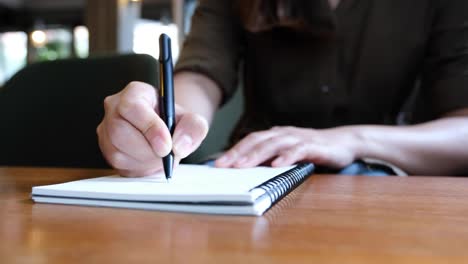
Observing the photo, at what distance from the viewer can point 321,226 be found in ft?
1.09

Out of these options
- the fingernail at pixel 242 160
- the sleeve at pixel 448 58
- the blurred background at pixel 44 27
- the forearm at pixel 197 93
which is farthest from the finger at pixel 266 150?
the blurred background at pixel 44 27

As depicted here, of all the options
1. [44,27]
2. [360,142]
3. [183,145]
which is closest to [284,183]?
[183,145]

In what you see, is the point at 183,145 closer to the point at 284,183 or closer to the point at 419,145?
the point at 284,183

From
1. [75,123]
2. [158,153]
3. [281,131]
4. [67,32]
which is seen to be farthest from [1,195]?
[67,32]

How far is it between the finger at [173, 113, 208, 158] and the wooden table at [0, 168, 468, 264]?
126 millimetres

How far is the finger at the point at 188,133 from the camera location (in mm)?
518

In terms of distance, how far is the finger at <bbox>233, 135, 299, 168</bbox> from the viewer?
26.6 inches

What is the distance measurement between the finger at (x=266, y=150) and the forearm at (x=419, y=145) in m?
0.13

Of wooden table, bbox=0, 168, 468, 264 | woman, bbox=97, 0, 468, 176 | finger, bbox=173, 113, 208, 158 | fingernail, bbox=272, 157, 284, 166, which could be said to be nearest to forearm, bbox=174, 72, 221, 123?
woman, bbox=97, 0, 468, 176

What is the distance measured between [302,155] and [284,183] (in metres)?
0.24

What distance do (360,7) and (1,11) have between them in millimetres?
6767

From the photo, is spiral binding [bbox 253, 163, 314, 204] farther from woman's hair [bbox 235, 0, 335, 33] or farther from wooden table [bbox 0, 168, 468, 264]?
woman's hair [bbox 235, 0, 335, 33]

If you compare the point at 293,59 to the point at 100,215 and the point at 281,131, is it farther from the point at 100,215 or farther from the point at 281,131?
the point at 100,215

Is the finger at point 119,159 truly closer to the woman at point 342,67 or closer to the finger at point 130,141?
the finger at point 130,141
